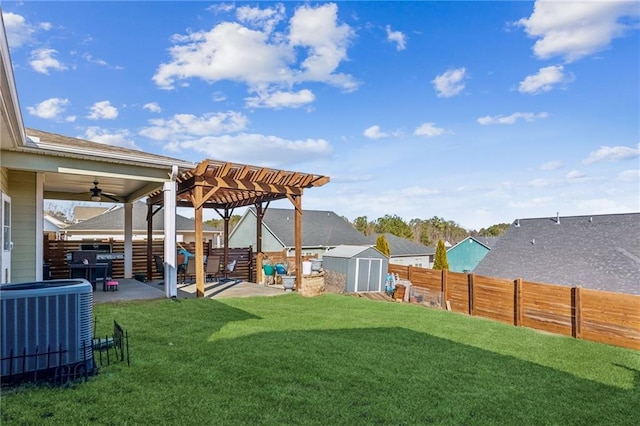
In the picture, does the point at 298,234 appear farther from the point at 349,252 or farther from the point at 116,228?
the point at 116,228

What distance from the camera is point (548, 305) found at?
1121cm

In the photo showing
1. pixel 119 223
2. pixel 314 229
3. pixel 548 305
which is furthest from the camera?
pixel 314 229

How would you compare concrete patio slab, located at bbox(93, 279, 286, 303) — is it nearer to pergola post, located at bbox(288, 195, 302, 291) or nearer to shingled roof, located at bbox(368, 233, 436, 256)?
pergola post, located at bbox(288, 195, 302, 291)

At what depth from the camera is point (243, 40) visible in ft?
34.1

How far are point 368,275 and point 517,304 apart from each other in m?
5.73

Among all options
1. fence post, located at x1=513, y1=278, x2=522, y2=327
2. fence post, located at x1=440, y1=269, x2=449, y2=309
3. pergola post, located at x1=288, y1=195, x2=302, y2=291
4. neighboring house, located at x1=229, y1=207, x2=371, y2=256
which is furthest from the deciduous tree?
pergola post, located at x1=288, y1=195, x2=302, y2=291

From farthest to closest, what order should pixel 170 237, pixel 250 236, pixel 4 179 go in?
1. pixel 250 236
2. pixel 170 237
3. pixel 4 179

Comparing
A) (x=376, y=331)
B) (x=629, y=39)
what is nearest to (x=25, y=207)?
(x=376, y=331)

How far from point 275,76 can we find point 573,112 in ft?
34.6

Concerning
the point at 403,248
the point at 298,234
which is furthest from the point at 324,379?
the point at 403,248

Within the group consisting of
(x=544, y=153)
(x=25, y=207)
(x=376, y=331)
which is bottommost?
(x=376, y=331)

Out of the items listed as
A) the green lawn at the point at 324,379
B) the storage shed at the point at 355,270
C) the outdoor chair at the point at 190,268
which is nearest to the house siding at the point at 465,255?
the storage shed at the point at 355,270

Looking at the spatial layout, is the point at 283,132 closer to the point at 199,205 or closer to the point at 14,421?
the point at 199,205

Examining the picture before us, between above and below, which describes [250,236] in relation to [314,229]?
below
